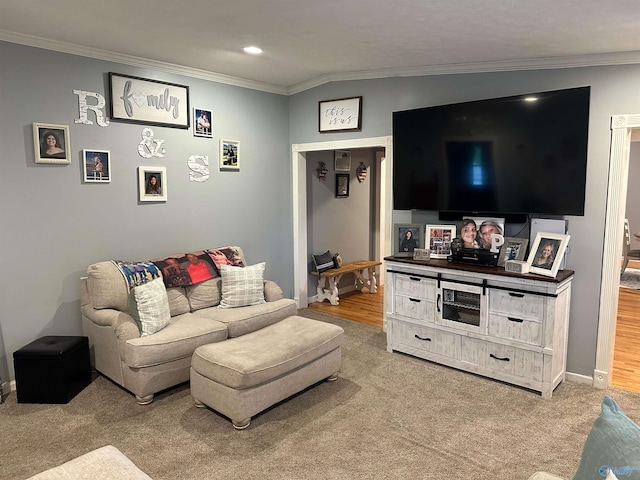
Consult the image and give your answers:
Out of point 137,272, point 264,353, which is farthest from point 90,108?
point 264,353

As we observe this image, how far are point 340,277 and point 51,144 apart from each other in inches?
146

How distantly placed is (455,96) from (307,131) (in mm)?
1749

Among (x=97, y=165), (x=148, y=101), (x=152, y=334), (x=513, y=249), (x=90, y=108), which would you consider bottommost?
(x=152, y=334)

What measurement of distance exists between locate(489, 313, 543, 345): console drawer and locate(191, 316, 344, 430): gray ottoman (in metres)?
1.20

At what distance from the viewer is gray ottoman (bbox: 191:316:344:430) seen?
2.75m

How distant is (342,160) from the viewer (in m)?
5.87

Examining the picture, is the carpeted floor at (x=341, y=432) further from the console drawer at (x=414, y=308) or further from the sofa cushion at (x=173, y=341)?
the console drawer at (x=414, y=308)

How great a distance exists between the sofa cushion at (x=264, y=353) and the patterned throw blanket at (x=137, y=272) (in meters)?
0.93

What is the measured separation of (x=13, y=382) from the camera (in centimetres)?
335

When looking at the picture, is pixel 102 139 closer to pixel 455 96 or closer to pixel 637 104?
pixel 455 96

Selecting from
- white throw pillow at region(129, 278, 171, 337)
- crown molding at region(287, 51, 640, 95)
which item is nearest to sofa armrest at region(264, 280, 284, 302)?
white throw pillow at region(129, 278, 171, 337)

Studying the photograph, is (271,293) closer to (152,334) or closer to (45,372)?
(152,334)

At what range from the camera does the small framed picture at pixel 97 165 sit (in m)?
3.62

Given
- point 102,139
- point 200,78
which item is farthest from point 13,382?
point 200,78
